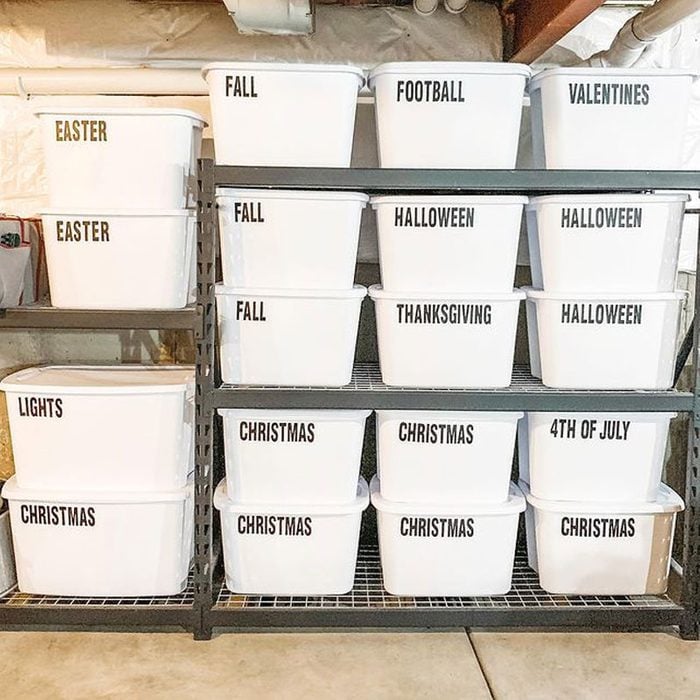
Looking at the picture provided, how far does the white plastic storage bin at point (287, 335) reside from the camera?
2037mm

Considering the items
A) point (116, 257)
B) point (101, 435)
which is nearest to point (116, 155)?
point (116, 257)

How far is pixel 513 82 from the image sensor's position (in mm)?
1975

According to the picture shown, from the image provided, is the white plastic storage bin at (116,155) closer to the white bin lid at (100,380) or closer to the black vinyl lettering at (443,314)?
the white bin lid at (100,380)

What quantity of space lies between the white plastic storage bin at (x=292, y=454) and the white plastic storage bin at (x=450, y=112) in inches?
29.9

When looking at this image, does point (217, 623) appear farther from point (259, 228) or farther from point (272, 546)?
point (259, 228)

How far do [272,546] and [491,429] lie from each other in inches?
28.6

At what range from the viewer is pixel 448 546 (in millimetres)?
2139

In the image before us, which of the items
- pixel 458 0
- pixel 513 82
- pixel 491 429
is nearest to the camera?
pixel 513 82

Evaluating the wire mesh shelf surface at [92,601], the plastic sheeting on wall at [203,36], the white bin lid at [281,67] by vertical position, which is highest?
the plastic sheeting on wall at [203,36]

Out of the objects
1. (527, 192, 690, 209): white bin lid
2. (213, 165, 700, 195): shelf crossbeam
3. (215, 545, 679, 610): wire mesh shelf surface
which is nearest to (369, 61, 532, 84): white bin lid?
(213, 165, 700, 195): shelf crossbeam

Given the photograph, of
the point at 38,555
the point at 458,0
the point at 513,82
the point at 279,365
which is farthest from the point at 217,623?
the point at 458,0

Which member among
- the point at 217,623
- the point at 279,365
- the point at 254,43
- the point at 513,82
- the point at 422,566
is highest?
the point at 254,43

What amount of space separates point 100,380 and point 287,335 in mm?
737

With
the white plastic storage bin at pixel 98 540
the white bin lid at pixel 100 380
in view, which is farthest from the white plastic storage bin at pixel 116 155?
the white plastic storage bin at pixel 98 540
